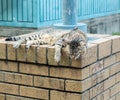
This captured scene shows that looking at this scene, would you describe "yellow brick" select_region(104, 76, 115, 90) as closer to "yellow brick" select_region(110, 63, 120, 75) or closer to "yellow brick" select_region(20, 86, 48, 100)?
"yellow brick" select_region(110, 63, 120, 75)

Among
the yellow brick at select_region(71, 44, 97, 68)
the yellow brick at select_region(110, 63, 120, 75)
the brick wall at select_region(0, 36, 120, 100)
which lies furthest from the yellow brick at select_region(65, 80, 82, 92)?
the yellow brick at select_region(110, 63, 120, 75)

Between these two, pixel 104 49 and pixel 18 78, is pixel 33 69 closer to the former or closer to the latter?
pixel 18 78

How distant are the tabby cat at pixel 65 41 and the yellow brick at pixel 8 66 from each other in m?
0.15

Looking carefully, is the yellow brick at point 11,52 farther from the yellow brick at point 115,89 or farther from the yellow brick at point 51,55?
the yellow brick at point 115,89

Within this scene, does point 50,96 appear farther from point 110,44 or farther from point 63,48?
point 110,44

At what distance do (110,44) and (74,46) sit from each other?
1.75 feet

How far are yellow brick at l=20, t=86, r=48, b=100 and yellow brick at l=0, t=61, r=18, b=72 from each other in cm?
16

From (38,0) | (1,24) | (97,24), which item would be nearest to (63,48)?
(38,0)

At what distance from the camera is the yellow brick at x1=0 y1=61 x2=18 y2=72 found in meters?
3.13

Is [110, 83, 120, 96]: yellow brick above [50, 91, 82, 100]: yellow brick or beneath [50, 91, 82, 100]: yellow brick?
beneath

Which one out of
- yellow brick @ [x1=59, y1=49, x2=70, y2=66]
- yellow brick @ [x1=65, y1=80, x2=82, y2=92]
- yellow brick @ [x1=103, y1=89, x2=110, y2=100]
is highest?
yellow brick @ [x1=59, y1=49, x2=70, y2=66]

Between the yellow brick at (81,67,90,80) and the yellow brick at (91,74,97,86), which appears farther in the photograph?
the yellow brick at (91,74,97,86)

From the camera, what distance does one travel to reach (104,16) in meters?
13.6

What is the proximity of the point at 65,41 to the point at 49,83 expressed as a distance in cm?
33
